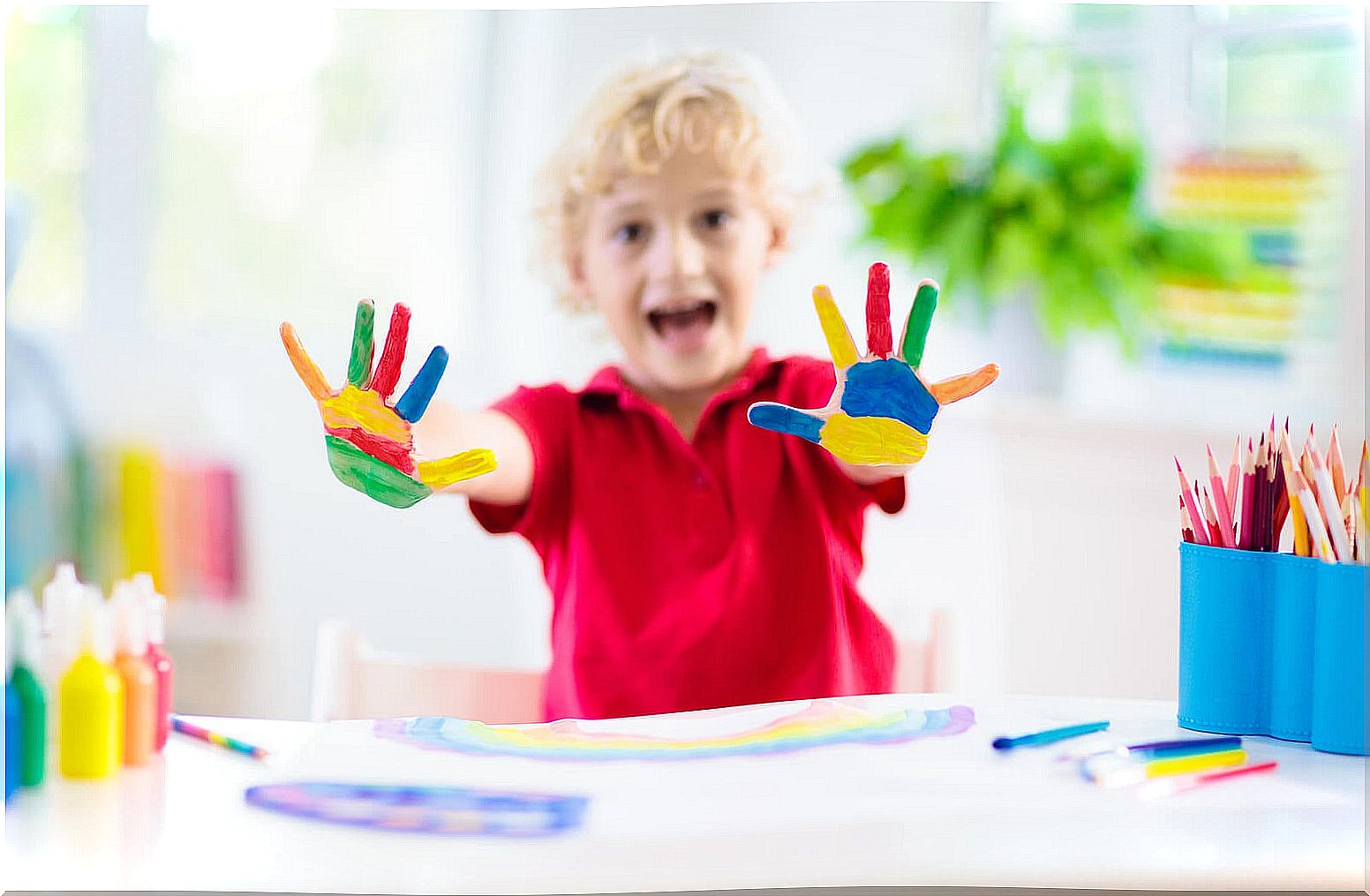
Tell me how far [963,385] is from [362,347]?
34 centimetres

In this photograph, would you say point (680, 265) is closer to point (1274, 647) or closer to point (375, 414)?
point (375, 414)

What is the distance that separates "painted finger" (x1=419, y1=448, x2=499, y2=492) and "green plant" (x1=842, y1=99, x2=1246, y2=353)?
983 mm

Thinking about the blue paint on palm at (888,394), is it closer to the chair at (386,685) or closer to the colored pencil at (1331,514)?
the colored pencil at (1331,514)

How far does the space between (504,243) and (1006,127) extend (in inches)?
27.3

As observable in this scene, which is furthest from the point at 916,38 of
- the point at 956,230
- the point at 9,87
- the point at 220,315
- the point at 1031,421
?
the point at 9,87

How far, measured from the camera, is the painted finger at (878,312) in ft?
2.30

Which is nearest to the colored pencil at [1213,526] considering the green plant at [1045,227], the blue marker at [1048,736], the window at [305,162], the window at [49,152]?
the blue marker at [1048,736]

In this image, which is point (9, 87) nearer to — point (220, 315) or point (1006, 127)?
point (220, 315)

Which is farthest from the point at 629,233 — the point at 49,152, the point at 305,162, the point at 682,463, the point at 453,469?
the point at 49,152

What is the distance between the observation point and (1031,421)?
1670 millimetres

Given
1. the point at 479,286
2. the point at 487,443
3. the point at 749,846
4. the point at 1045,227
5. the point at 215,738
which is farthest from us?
the point at 479,286

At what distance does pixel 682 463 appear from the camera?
1.04 m

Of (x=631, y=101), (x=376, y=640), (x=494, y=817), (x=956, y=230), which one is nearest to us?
(x=494, y=817)

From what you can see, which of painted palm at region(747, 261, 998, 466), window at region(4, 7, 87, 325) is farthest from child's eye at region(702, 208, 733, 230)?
window at region(4, 7, 87, 325)
